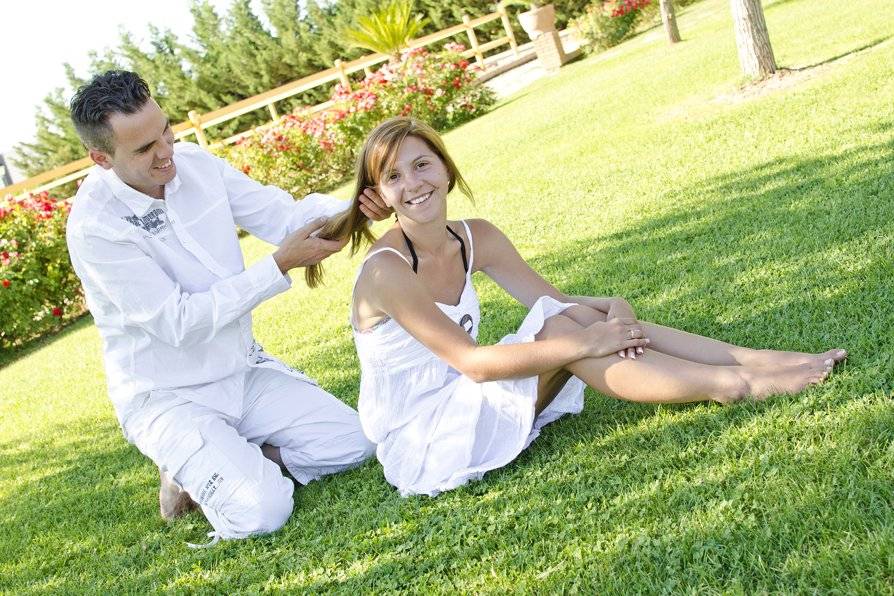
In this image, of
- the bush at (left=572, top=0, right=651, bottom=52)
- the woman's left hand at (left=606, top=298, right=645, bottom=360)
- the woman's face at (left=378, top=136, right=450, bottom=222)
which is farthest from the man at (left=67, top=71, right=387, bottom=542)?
the bush at (left=572, top=0, right=651, bottom=52)

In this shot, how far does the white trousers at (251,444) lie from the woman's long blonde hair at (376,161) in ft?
2.66

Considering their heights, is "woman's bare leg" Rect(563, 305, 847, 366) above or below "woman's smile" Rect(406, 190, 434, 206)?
below

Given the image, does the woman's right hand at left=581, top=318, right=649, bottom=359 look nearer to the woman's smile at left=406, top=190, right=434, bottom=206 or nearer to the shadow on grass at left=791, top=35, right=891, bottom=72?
the woman's smile at left=406, top=190, right=434, bottom=206

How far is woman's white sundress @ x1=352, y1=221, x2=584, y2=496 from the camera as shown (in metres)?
3.77

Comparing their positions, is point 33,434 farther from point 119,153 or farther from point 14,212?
point 14,212

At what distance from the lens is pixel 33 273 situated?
1290 cm

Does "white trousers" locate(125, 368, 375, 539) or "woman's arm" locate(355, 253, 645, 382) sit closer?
"woman's arm" locate(355, 253, 645, 382)

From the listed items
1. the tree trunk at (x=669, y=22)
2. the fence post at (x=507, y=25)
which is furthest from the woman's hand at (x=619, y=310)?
the fence post at (x=507, y=25)

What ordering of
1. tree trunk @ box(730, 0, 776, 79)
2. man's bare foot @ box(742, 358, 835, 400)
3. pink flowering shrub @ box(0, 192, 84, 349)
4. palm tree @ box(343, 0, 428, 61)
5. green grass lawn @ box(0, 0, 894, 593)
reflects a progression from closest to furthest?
1. green grass lawn @ box(0, 0, 894, 593)
2. man's bare foot @ box(742, 358, 835, 400)
3. tree trunk @ box(730, 0, 776, 79)
4. pink flowering shrub @ box(0, 192, 84, 349)
5. palm tree @ box(343, 0, 428, 61)

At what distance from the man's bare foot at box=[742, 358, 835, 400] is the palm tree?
20580 millimetres

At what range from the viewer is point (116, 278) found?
13.6 feet

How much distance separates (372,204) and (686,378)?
1.47m

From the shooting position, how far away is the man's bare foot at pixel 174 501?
4570 millimetres

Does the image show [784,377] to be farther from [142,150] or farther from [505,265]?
[142,150]
